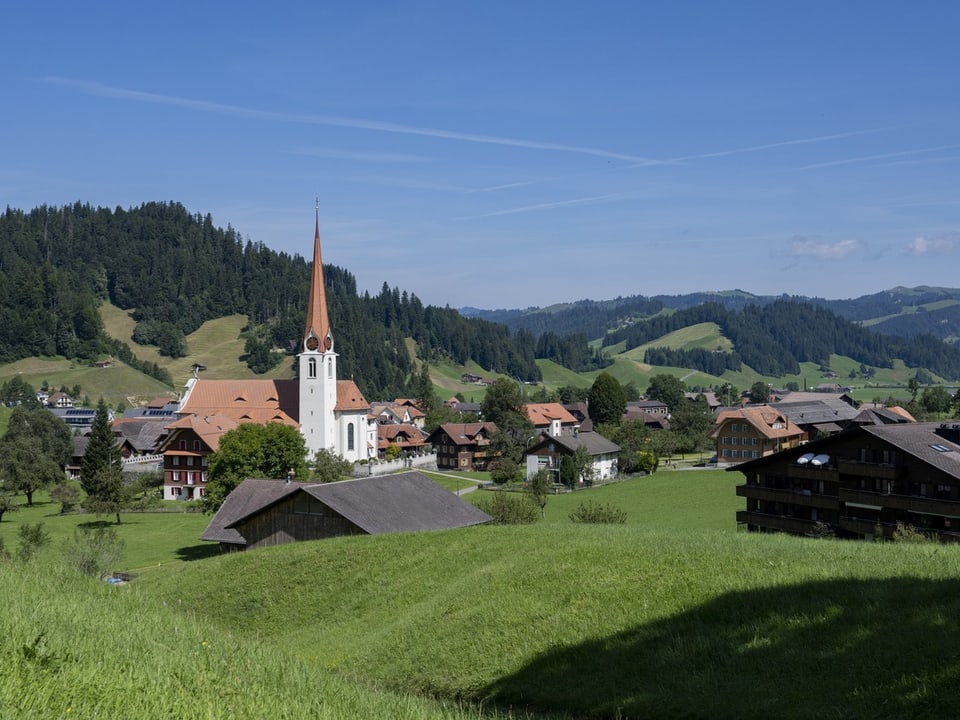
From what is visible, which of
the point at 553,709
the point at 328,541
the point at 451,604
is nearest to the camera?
the point at 553,709

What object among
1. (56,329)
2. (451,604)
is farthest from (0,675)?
(56,329)

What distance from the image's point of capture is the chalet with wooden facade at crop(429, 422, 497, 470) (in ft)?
334

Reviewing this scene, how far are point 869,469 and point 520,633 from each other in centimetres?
2709

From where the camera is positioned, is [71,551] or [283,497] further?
[71,551]

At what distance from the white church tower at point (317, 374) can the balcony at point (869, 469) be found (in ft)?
190

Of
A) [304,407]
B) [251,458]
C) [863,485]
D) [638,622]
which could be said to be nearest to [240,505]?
[251,458]

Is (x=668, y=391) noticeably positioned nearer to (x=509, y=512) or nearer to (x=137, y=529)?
(x=137, y=529)

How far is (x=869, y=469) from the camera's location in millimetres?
40406

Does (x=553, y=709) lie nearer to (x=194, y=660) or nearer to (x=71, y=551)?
(x=194, y=660)

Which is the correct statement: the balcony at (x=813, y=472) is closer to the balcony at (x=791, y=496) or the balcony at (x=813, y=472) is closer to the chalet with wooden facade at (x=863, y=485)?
the chalet with wooden facade at (x=863, y=485)

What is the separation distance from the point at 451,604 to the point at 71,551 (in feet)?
80.9

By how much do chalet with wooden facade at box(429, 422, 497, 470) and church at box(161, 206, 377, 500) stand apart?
7578 mm

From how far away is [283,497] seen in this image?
121 ft

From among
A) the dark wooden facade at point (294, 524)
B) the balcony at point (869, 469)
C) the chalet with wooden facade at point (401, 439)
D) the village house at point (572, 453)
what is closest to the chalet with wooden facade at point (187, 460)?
the chalet with wooden facade at point (401, 439)
